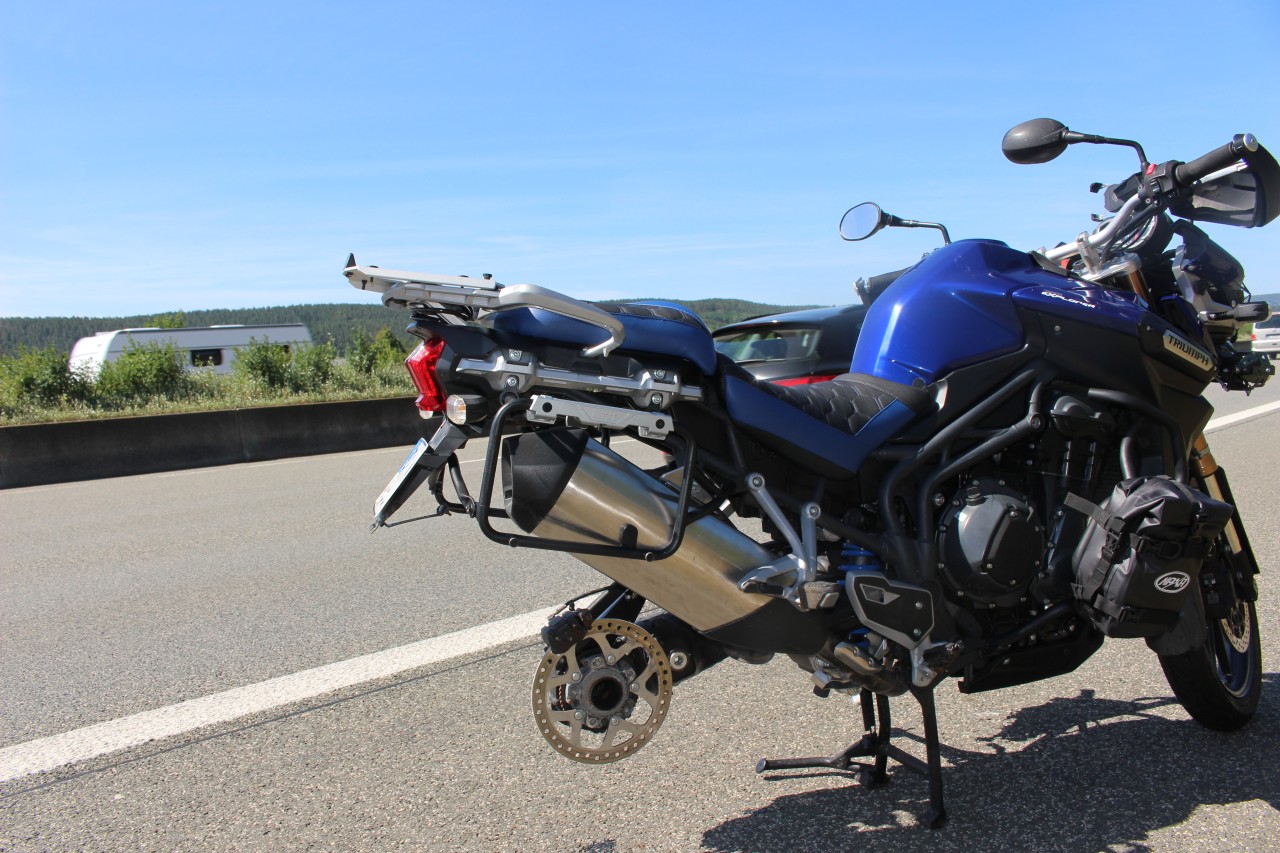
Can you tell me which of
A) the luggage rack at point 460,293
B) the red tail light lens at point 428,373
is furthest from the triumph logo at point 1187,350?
the red tail light lens at point 428,373

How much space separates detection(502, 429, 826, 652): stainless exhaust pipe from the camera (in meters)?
2.32

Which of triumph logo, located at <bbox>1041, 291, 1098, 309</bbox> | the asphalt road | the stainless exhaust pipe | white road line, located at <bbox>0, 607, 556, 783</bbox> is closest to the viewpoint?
the stainless exhaust pipe

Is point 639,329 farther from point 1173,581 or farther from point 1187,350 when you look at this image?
point 1187,350

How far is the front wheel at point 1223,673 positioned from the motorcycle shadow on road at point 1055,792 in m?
0.10

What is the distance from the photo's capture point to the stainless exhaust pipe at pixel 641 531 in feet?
7.61

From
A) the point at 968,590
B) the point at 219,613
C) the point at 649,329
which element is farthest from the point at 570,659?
the point at 219,613

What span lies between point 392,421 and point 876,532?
12546 millimetres

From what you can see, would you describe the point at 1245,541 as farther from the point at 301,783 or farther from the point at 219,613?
the point at 219,613

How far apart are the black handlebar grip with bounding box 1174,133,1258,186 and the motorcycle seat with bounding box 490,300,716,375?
1.81 metres

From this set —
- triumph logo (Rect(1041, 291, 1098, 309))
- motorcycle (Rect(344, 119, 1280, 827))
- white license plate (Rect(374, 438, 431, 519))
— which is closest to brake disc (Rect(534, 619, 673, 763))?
motorcycle (Rect(344, 119, 1280, 827))

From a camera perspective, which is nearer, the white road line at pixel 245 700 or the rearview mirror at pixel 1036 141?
the rearview mirror at pixel 1036 141

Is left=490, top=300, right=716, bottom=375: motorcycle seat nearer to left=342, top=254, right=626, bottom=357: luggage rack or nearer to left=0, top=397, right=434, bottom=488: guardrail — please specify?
left=342, top=254, right=626, bottom=357: luggage rack

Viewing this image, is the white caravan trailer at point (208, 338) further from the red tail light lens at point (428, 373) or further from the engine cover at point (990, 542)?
the engine cover at point (990, 542)

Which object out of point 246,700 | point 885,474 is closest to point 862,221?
point 885,474
